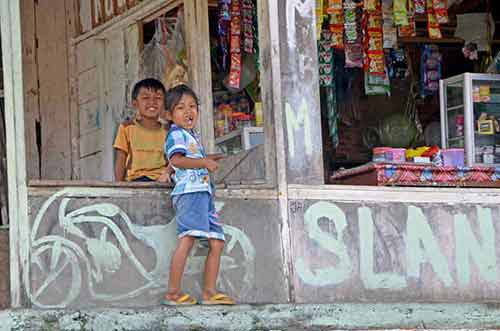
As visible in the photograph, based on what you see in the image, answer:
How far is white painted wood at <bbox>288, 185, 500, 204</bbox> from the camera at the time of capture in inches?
329

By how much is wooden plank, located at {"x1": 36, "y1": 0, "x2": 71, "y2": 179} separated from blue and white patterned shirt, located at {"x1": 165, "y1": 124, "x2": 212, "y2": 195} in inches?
125

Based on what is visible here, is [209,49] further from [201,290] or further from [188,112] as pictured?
[201,290]

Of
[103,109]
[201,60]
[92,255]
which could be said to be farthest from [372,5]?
[92,255]

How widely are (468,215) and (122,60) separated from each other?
3234 millimetres

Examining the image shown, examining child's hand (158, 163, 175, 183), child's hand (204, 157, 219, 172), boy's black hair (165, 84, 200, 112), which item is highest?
boy's black hair (165, 84, 200, 112)

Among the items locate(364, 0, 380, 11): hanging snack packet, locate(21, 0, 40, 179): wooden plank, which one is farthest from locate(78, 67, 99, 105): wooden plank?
locate(364, 0, 380, 11): hanging snack packet

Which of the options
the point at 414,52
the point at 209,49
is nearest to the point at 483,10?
the point at 414,52

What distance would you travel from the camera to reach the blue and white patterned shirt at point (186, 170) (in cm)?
791

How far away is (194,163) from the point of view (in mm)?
7859

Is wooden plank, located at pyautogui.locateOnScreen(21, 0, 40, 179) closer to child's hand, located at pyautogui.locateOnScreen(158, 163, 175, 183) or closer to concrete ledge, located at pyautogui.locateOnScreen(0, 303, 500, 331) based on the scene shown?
child's hand, located at pyautogui.locateOnScreen(158, 163, 175, 183)

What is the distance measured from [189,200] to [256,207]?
1.94 ft

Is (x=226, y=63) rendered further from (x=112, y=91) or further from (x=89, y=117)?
(x=89, y=117)

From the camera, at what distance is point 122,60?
10.3m

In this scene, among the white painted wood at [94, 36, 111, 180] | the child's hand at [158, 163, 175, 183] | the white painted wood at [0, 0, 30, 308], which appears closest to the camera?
the white painted wood at [0, 0, 30, 308]
